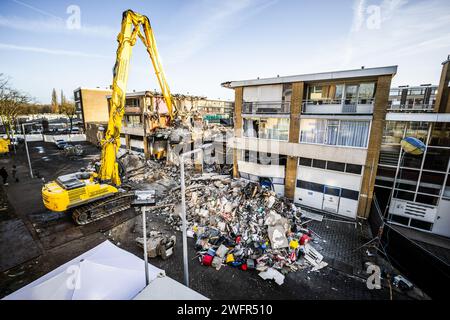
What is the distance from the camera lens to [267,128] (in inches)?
639

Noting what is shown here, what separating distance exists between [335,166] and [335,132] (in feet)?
7.66

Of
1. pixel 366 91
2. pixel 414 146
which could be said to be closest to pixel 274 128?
pixel 366 91

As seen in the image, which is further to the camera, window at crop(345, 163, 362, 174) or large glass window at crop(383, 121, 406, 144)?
window at crop(345, 163, 362, 174)

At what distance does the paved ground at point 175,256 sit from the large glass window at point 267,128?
688cm

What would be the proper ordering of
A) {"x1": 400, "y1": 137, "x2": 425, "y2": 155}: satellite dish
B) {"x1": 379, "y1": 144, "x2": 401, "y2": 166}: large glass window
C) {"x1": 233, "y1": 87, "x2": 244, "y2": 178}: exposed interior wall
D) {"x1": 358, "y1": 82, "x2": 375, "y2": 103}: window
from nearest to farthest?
{"x1": 400, "y1": 137, "x2": 425, "y2": 155}: satellite dish < {"x1": 358, "y1": 82, "x2": 375, "y2": 103}: window < {"x1": 379, "y1": 144, "x2": 401, "y2": 166}: large glass window < {"x1": 233, "y1": 87, "x2": 244, "y2": 178}: exposed interior wall

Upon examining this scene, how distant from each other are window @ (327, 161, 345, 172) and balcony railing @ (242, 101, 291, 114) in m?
4.74

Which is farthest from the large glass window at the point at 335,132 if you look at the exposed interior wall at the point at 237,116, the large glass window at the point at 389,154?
the exposed interior wall at the point at 237,116

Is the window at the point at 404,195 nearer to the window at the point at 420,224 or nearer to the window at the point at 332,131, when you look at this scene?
the window at the point at 420,224

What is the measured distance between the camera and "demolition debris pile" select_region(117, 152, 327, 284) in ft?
32.1

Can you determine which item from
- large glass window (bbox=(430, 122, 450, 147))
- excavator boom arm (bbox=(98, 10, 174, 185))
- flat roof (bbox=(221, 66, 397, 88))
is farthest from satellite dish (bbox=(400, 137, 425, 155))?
excavator boom arm (bbox=(98, 10, 174, 185))

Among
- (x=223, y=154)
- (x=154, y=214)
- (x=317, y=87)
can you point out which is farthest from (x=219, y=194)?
(x=317, y=87)

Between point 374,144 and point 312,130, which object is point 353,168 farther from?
point 312,130

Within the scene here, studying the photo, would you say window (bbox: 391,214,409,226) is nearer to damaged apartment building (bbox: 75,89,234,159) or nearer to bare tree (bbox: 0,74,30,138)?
damaged apartment building (bbox: 75,89,234,159)

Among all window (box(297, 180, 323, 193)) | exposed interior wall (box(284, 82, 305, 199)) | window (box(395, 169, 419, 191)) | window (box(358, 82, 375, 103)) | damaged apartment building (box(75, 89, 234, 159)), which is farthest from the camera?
damaged apartment building (box(75, 89, 234, 159))
